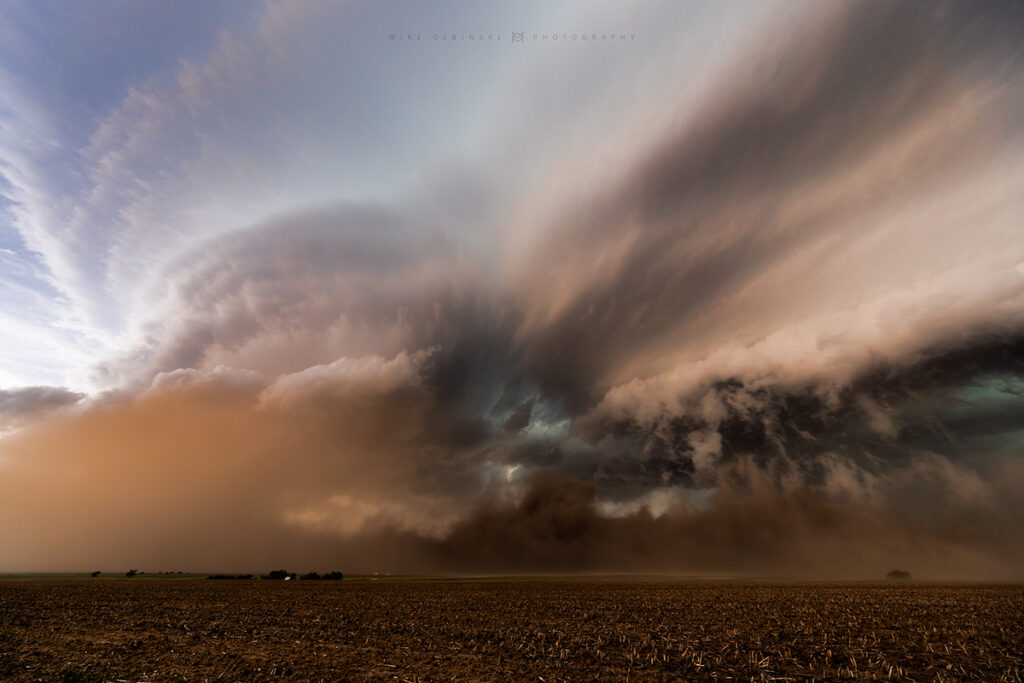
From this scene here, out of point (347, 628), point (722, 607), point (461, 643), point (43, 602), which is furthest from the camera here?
point (43, 602)

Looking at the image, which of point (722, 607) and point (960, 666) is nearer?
point (960, 666)

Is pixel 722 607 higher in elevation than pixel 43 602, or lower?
lower

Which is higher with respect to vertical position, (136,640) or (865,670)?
(136,640)

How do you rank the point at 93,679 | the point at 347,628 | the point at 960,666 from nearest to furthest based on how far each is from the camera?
the point at 93,679
the point at 960,666
the point at 347,628

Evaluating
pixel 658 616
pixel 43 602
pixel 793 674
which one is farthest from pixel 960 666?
pixel 43 602

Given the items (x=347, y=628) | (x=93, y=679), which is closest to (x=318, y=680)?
(x=93, y=679)

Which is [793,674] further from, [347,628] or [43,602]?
[43,602]

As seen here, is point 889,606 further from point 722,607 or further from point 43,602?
point 43,602
